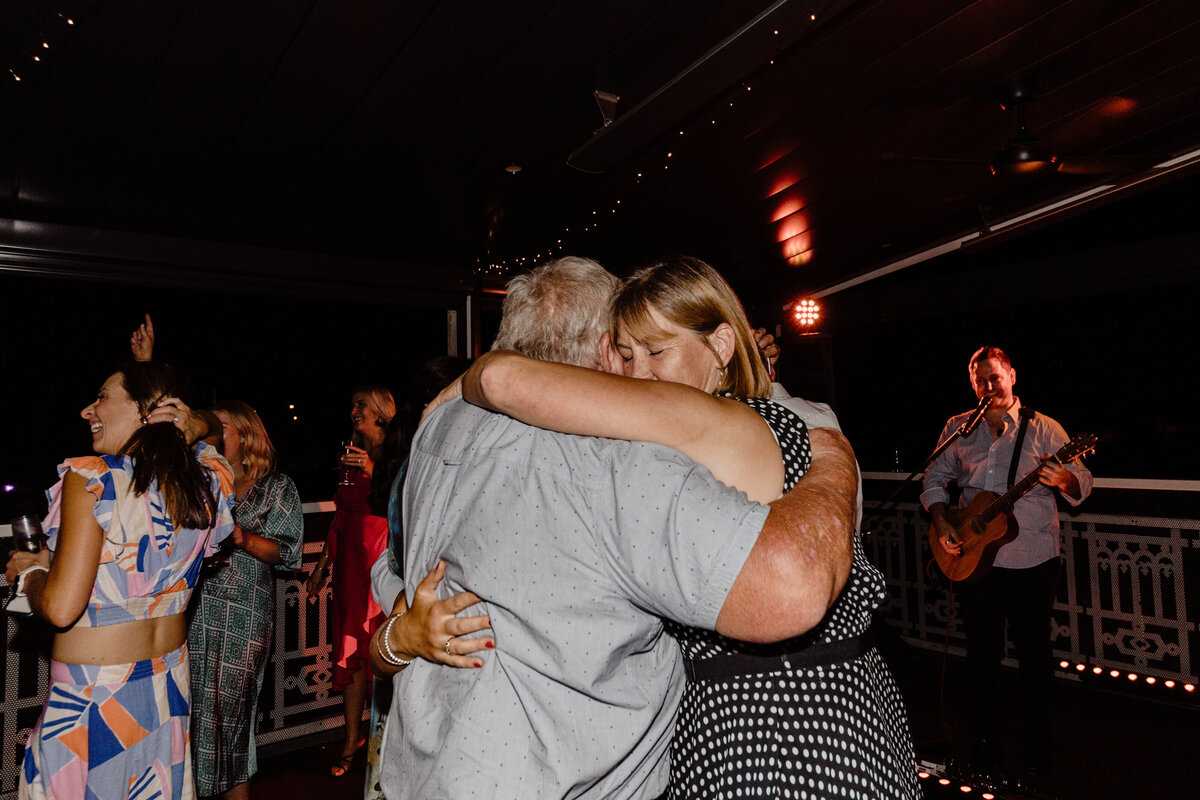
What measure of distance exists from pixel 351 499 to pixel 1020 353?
25.4 ft

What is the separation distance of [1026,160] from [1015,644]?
7.83ft

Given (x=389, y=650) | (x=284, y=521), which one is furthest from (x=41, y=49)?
(x=389, y=650)

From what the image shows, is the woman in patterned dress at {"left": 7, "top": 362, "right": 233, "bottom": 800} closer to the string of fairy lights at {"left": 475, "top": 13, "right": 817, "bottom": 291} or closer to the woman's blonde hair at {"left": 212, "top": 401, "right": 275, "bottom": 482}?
the woman's blonde hair at {"left": 212, "top": 401, "right": 275, "bottom": 482}

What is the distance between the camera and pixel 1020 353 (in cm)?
814

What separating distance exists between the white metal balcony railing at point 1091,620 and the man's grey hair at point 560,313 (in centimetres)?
345

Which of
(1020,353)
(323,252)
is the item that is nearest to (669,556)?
(323,252)

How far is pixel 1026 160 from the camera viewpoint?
3.09 m

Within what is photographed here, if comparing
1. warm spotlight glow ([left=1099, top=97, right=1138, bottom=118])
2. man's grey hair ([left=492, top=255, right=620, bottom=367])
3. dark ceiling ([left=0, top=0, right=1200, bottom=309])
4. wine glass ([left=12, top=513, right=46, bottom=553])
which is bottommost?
wine glass ([left=12, top=513, right=46, bottom=553])

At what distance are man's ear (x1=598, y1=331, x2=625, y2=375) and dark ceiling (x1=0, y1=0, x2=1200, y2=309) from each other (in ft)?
4.05

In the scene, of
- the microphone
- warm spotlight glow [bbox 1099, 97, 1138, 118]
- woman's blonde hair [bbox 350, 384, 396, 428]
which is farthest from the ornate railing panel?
woman's blonde hair [bbox 350, 384, 396, 428]

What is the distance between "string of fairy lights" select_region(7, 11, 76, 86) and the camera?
2.17 metres

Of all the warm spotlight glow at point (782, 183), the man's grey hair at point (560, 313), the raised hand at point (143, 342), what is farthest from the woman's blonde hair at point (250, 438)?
the warm spotlight glow at point (782, 183)

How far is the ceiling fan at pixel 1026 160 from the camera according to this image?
3045mm

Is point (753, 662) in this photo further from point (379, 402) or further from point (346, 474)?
point (379, 402)
